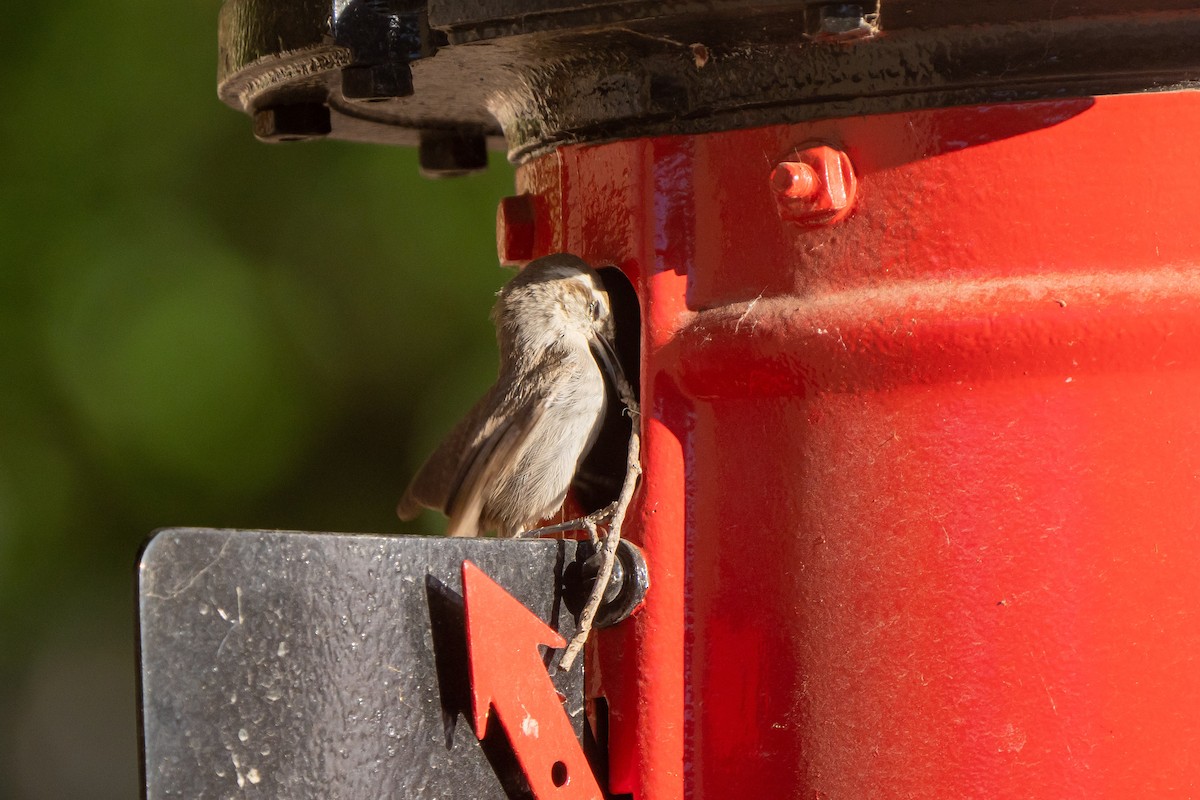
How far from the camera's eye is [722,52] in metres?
1.86

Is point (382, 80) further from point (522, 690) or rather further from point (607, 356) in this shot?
point (522, 690)

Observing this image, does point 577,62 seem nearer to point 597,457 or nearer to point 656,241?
point 656,241

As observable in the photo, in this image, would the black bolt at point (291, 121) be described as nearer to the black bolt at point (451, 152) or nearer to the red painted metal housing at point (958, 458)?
the black bolt at point (451, 152)

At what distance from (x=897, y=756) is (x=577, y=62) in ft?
3.33

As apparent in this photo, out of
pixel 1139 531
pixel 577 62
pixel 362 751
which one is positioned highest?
pixel 577 62

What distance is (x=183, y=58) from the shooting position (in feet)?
15.6

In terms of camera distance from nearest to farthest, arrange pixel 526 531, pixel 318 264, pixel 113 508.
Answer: pixel 526 531, pixel 113 508, pixel 318 264

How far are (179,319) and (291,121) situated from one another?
2.47m

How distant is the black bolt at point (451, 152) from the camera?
279cm

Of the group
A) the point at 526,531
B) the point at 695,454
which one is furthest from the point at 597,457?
the point at 695,454

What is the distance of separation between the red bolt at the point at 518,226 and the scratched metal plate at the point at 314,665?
0.67m

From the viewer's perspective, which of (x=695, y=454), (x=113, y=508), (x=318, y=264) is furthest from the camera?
(x=318, y=264)

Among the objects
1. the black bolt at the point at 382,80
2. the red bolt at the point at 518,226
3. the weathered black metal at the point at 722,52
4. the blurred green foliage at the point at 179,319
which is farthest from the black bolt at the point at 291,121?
the blurred green foliage at the point at 179,319

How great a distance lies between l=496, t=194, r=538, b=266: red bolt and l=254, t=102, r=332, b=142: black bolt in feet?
1.09
